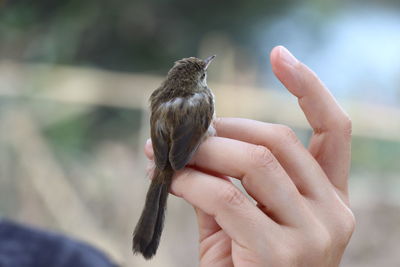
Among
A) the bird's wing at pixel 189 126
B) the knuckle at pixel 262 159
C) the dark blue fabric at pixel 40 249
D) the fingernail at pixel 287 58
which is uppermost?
the fingernail at pixel 287 58

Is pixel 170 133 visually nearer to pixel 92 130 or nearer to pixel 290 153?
pixel 290 153

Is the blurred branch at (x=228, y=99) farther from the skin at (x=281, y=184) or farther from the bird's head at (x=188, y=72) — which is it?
the skin at (x=281, y=184)

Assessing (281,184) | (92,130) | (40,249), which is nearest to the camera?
(281,184)

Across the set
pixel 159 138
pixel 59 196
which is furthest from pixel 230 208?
pixel 59 196

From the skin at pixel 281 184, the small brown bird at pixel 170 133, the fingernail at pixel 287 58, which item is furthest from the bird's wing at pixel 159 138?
the fingernail at pixel 287 58

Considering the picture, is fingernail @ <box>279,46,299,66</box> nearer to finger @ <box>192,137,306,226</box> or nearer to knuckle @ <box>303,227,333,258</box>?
finger @ <box>192,137,306,226</box>

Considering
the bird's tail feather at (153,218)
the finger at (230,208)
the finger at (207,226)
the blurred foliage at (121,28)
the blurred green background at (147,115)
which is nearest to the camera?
the finger at (230,208)

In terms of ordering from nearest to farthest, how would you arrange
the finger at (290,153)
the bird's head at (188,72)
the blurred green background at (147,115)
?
the finger at (290,153) < the bird's head at (188,72) < the blurred green background at (147,115)
